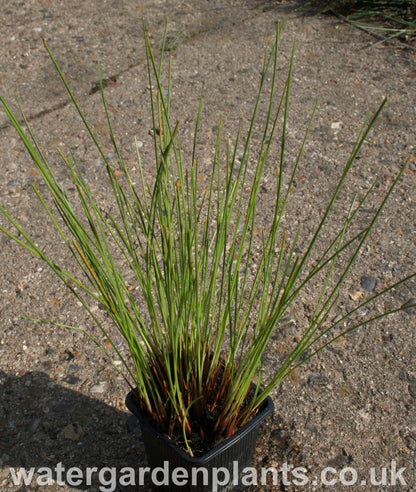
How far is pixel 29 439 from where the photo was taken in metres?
1.45

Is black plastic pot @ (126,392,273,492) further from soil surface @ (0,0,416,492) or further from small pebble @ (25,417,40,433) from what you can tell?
small pebble @ (25,417,40,433)

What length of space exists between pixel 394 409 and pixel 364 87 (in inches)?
60.3

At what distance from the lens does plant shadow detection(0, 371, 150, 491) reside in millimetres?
1410

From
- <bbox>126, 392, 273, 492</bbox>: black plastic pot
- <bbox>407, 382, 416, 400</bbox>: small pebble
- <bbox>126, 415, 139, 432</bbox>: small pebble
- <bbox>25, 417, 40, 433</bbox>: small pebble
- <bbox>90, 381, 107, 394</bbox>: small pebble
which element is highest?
<bbox>126, 392, 273, 492</bbox>: black plastic pot

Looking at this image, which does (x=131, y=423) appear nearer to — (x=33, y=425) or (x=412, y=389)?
(x=33, y=425)

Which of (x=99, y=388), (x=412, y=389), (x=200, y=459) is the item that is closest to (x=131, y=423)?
(x=99, y=388)

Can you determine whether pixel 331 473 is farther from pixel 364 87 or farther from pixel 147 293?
pixel 364 87

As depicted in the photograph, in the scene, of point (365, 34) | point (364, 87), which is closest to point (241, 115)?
point (364, 87)

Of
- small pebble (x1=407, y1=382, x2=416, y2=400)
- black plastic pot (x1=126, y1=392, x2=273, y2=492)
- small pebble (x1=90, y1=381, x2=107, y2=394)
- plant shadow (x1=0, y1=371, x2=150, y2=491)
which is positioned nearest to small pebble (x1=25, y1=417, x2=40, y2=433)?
plant shadow (x1=0, y1=371, x2=150, y2=491)

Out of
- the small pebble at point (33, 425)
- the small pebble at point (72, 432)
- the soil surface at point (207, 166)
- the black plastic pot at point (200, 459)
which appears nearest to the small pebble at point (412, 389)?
the soil surface at point (207, 166)

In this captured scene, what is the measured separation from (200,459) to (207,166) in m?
1.33

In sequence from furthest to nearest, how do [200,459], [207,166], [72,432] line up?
[207,166] < [72,432] < [200,459]

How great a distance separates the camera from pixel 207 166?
2.27 m

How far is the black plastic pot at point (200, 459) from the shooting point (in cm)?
115
